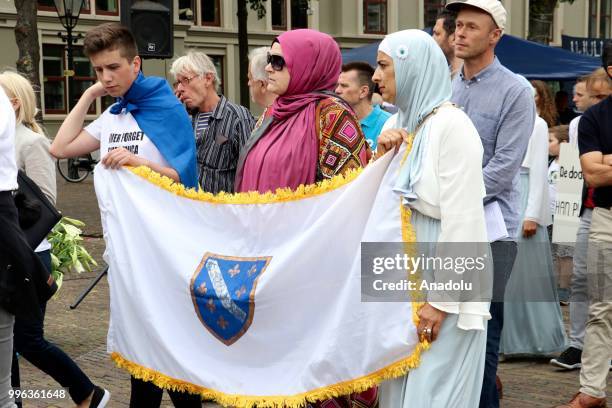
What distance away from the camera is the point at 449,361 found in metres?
3.59

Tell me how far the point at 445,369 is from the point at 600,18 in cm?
4739

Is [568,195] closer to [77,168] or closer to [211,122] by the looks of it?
[211,122]

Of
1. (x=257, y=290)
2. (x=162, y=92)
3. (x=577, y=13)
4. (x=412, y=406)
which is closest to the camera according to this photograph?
(x=412, y=406)

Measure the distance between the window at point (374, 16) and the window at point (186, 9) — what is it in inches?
313

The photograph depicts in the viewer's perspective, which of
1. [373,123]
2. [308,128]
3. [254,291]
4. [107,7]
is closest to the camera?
[254,291]

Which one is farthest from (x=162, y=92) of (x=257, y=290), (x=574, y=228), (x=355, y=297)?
(x=574, y=228)

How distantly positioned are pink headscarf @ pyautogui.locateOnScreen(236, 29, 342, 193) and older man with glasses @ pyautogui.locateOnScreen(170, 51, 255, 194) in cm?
118

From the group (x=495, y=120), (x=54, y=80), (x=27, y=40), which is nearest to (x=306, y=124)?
(x=495, y=120)

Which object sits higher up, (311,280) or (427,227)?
(427,227)

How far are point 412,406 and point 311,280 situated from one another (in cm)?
72

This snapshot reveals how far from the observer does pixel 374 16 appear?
4053 cm

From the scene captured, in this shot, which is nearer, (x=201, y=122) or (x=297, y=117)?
(x=297, y=117)

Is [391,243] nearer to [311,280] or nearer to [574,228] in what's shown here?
[311,280]

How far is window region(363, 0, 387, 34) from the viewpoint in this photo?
40188 millimetres
